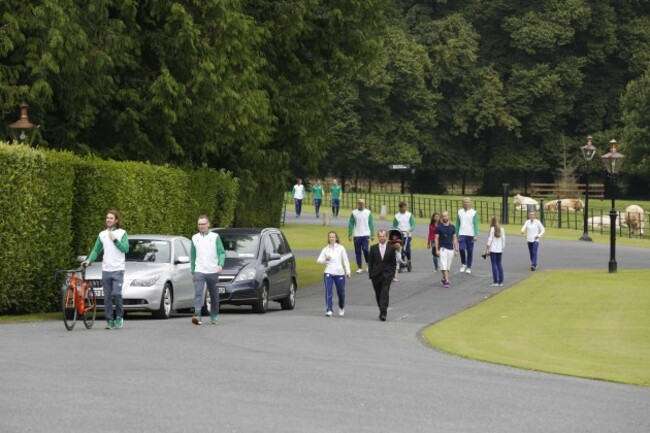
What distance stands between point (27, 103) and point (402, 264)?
1353 centimetres

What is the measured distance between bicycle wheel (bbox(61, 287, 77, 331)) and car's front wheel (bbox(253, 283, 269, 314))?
5.67m

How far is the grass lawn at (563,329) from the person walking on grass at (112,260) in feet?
16.6

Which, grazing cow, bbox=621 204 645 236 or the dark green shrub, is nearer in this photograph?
the dark green shrub

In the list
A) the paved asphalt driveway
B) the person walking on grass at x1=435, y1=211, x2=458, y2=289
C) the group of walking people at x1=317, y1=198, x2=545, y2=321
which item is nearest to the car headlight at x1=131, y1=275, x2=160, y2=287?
the paved asphalt driveway

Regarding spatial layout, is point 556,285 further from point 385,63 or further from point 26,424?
point 385,63

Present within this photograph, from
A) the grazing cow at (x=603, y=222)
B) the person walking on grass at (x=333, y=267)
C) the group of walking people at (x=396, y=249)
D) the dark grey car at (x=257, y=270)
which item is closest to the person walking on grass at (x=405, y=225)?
the group of walking people at (x=396, y=249)

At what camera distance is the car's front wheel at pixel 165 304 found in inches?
1032

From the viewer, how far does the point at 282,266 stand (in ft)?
96.0

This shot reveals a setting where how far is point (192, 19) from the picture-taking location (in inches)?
1276

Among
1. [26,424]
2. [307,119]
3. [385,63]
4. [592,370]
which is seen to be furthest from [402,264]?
[385,63]

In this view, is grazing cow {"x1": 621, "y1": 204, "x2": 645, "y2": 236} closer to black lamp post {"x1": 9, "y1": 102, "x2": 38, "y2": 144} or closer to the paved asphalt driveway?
black lamp post {"x1": 9, "y1": 102, "x2": 38, "y2": 144}

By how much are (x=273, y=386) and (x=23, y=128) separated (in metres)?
14.9

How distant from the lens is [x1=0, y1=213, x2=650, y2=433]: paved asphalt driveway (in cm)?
1239

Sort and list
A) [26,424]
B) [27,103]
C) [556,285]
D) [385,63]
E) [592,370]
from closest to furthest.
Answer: [26,424] → [592,370] → [27,103] → [556,285] → [385,63]
